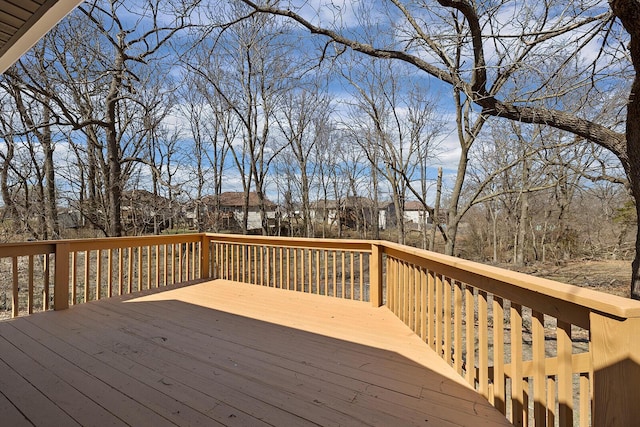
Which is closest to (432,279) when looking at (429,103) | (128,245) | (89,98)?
(128,245)

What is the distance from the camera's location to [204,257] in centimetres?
559

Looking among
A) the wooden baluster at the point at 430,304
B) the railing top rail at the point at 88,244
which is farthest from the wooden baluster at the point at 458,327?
the railing top rail at the point at 88,244

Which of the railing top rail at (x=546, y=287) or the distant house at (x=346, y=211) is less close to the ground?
the distant house at (x=346, y=211)

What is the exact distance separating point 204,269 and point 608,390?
Result: 5.38 m

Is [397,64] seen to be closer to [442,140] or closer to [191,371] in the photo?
[442,140]

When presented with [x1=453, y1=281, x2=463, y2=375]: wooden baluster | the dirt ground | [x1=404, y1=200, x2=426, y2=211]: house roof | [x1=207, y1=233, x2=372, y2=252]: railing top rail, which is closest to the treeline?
[x1=404, y1=200, x2=426, y2=211]: house roof

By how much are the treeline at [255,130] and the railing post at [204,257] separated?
1422mm

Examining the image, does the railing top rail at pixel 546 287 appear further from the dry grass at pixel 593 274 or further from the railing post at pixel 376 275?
the dry grass at pixel 593 274

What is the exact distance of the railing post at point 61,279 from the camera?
12.3ft

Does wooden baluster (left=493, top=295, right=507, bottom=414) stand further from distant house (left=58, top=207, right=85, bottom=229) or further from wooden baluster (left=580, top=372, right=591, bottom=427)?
distant house (left=58, top=207, right=85, bottom=229)

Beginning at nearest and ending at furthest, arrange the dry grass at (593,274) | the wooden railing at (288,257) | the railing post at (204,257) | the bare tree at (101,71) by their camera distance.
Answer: the wooden railing at (288,257) → the railing post at (204,257) → the bare tree at (101,71) → the dry grass at (593,274)

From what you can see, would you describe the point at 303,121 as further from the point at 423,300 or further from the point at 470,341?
the point at 470,341

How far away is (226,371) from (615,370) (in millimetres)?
2108

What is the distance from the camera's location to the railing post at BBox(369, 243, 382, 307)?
12.5 ft
